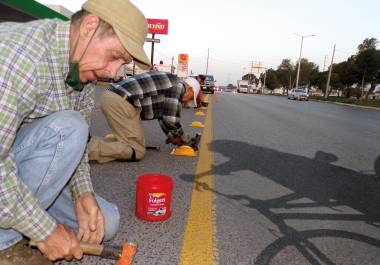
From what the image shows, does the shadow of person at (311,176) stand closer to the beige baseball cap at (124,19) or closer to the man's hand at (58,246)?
the man's hand at (58,246)

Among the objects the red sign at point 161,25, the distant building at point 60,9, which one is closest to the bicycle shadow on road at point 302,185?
the distant building at point 60,9

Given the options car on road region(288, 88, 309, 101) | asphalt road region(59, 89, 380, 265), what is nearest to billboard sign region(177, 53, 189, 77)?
car on road region(288, 88, 309, 101)

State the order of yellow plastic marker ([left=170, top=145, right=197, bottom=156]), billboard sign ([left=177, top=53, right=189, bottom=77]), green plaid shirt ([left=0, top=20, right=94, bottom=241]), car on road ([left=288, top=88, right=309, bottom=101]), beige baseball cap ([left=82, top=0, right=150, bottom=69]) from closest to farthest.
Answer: green plaid shirt ([left=0, top=20, right=94, bottom=241]), beige baseball cap ([left=82, top=0, right=150, bottom=69]), yellow plastic marker ([left=170, top=145, right=197, bottom=156]), billboard sign ([left=177, top=53, right=189, bottom=77]), car on road ([left=288, top=88, right=309, bottom=101])

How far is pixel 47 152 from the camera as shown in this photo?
6.04 ft

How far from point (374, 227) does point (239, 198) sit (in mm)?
1181

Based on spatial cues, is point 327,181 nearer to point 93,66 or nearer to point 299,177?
point 299,177

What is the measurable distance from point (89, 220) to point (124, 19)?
111 centimetres

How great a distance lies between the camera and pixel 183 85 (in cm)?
501

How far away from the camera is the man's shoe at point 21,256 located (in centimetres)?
185

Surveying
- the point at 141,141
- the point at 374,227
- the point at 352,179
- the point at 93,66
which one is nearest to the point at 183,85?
the point at 141,141

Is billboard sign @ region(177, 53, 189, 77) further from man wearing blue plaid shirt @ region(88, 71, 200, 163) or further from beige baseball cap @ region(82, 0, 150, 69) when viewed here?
beige baseball cap @ region(82, 0, 150, 69)

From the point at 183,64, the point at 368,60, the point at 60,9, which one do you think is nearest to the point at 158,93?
the point at 60,9

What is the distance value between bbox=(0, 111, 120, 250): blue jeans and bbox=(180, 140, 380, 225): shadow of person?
6.60 ft

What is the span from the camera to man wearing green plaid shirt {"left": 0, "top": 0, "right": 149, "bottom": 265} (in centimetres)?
157
